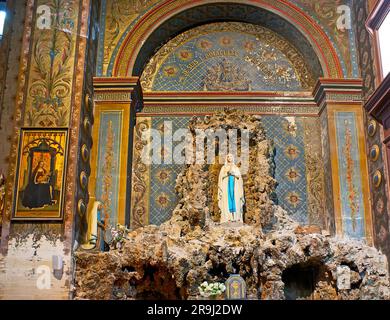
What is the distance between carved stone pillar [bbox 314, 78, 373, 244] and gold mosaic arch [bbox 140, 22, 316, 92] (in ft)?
3.77

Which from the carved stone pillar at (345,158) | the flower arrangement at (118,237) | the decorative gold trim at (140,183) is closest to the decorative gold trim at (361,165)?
the carved stone pillar at (345,158)

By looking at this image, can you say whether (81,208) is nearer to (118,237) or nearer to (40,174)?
(118,237)

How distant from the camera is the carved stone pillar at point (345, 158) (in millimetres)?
12320

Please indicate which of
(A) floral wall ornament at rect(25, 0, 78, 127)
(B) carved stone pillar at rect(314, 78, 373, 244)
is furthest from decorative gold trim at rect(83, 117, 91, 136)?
(B) carved stone pillar at rect(314, 78, 373, 244)

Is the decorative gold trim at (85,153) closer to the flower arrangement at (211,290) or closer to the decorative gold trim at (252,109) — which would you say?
the decorative gold trim at (252,109)

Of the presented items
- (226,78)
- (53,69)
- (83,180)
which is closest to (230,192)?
(83,180)

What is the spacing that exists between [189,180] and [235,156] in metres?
1.40

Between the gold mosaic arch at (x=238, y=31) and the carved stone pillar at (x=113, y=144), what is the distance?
110 cm

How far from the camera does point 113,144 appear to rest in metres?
13.1

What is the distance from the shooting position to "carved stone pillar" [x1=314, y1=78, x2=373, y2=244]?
40.4ft

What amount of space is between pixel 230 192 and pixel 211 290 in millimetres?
3181

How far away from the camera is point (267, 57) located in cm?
1476
